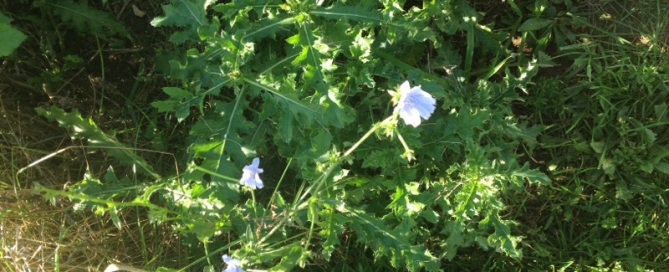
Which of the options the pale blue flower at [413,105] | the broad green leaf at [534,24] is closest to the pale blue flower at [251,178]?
the pale blue flower at [413,105]

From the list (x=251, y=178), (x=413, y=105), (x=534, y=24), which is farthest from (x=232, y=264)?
(x=534, y=24)

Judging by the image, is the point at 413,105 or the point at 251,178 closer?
the point at 413,105

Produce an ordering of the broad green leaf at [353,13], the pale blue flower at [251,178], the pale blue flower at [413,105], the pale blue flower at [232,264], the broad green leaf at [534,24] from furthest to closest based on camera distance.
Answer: the broad green leaf at [534,24]
the broad green leaf at [353,13]
the pale blue flower at [251,178]
the pale blue flower at [232,264]
the pale blue flower at [413,105]

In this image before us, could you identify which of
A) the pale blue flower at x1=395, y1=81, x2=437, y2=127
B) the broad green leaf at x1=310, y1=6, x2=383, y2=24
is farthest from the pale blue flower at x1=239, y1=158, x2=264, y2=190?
the broad green leaf at x1=310, y1=6, x2=383, y2=24

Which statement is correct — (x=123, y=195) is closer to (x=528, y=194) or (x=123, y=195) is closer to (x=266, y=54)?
(x=266, y=54)

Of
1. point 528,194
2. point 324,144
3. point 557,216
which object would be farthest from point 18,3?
point 557,216

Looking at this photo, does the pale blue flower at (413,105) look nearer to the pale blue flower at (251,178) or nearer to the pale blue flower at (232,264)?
the pale blue flower at (251,178)

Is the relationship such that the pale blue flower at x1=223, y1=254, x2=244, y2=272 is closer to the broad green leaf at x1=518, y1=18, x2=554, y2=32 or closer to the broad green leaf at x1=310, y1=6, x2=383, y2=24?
the broad green leaf at x1=310, y1=6, x2=383, y2=24

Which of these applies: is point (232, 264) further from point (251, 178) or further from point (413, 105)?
point (413, 105)
